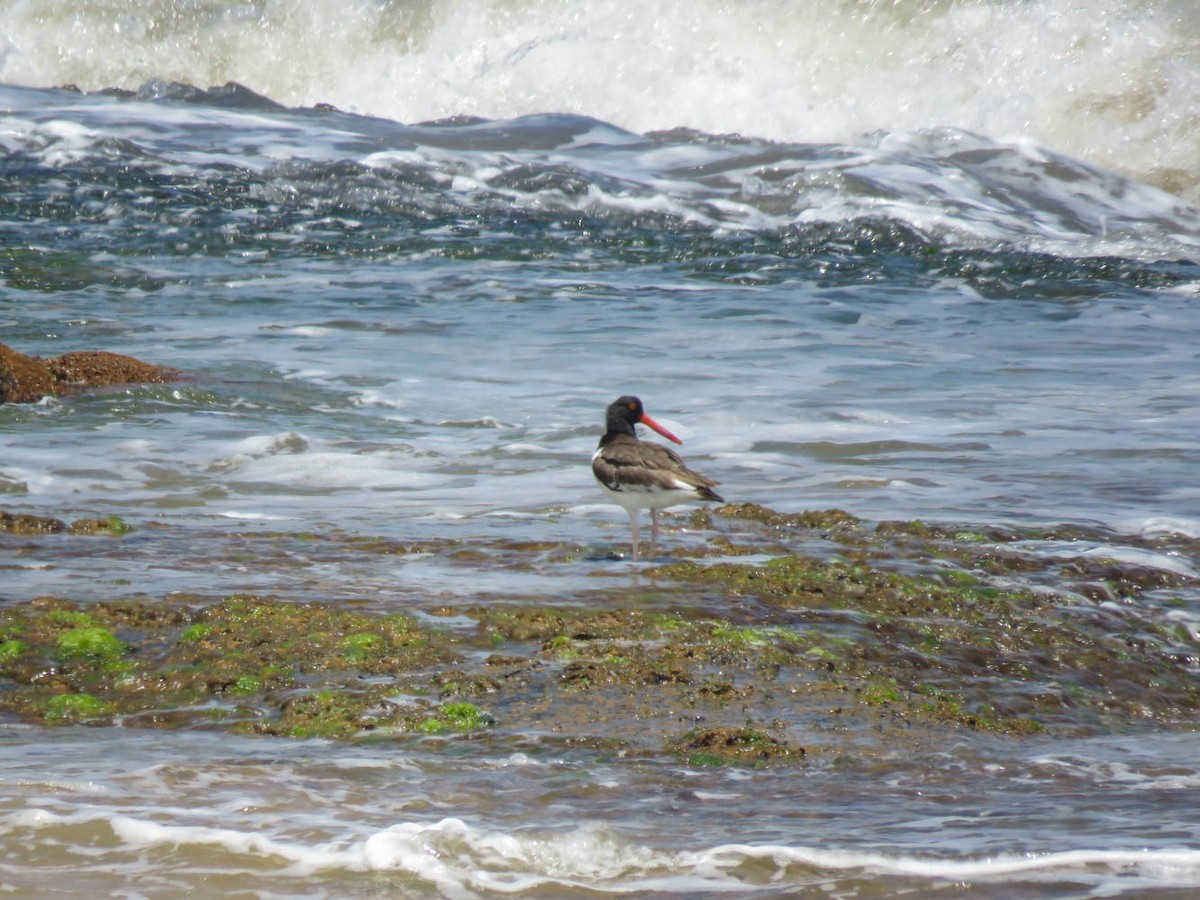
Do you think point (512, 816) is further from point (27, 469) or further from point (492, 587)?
point (27, 469)

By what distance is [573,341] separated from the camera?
474 inches

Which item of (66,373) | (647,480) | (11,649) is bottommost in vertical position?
(11,649)

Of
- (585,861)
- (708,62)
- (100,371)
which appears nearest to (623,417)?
(585,861)

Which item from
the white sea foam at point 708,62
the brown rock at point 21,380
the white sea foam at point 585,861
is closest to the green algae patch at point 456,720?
the white sea foam at point 585,861

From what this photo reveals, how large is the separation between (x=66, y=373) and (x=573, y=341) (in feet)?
13.6

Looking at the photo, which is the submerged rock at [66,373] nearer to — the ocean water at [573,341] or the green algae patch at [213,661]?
the ocean water at [573,341]

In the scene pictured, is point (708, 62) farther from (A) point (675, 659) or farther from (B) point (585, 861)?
(B) point (585, 861)

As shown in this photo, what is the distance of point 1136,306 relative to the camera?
13.2 metres

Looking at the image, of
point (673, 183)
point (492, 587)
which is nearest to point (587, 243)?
point (673, 183)

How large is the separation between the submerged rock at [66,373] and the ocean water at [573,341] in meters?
0.32

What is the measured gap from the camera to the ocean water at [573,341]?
3.62m

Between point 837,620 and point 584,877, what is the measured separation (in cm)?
228

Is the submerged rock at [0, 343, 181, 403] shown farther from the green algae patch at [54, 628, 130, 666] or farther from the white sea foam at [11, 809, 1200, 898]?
the white sea foam at [11, 809, 1200, 898]

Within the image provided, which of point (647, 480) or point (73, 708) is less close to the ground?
point (647, 480)
